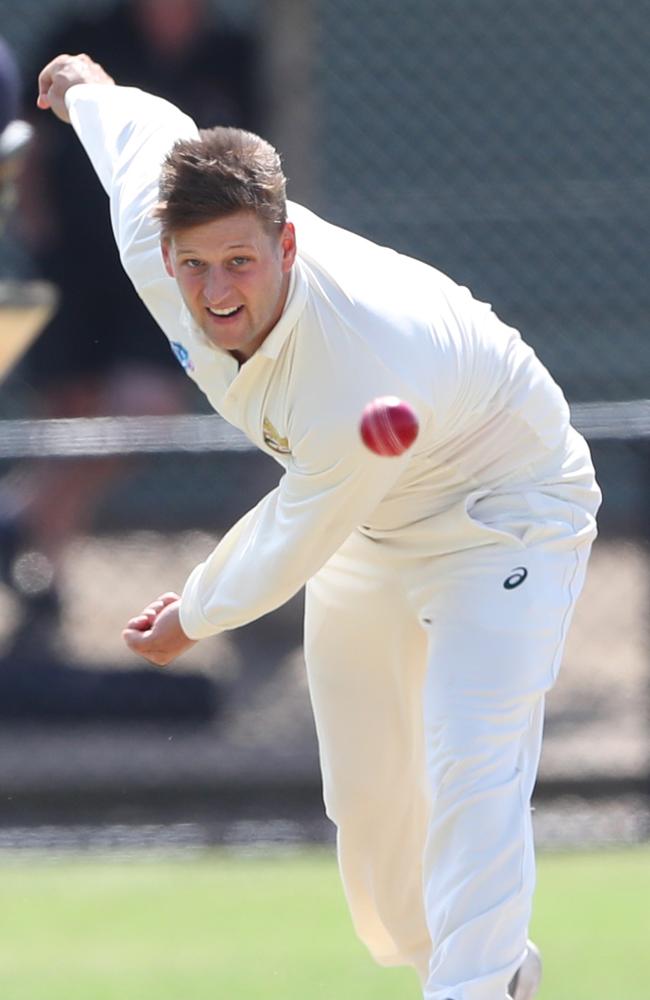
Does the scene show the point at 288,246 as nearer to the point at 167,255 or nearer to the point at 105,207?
the point at 167,255

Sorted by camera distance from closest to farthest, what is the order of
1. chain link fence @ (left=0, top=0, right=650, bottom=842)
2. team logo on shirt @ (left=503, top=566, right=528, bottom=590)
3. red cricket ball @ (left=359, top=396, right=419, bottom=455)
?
red cricket ball @ (left=359, top=396, right=419, bottom=455) < team logo on shirt @ (left=503, top=566, right=528, bottom=590) < chain link fence @ (left=0, top=0, right=650, bottom=842)

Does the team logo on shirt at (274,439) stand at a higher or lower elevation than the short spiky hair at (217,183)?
lower

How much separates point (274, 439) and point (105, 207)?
3.85 m

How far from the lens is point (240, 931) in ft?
18.6

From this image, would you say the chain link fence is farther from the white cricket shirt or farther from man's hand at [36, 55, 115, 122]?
the white cricket shirt

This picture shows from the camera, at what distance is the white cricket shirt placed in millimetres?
3834

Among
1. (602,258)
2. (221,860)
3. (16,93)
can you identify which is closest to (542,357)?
(602,258)

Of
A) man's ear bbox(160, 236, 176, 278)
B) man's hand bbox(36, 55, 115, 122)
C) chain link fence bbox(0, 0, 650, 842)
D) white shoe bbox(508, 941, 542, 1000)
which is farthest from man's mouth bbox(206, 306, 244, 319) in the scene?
chain link fence bbox(0, 0, 650, 842)

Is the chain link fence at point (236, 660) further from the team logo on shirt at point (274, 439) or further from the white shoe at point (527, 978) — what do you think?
the team logo on shirt at point (274, 439)

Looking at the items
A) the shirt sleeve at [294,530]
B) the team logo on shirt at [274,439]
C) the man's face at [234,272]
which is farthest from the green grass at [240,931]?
the man's face at [234,272]

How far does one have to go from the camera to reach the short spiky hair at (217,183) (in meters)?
3.74

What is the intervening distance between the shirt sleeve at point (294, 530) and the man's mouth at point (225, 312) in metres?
0.25

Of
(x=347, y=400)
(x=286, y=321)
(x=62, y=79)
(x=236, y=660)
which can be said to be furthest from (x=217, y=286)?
(x=236, y=660)

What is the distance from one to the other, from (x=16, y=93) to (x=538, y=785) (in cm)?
280
